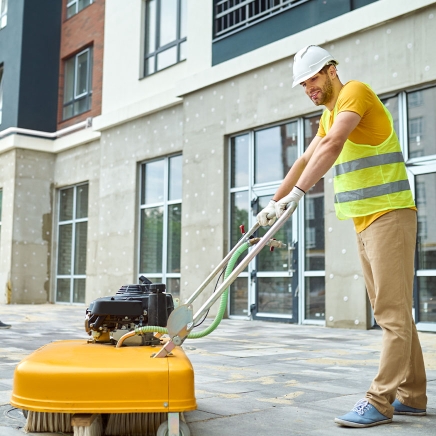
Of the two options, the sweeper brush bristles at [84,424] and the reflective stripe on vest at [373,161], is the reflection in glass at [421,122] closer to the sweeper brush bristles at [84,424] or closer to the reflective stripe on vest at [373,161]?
the reflective stripe on vest at [373,161]

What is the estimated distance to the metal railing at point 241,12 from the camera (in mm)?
10547

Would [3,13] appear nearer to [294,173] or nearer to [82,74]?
[82,74]

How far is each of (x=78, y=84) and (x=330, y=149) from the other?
49.2 feet

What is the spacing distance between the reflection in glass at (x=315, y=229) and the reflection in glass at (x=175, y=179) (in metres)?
3.57

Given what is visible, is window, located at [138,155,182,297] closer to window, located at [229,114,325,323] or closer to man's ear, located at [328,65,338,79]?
window, located at [229,114,325,323]

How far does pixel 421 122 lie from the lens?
862cm

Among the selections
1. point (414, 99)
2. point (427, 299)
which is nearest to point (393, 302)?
point (427, 299)

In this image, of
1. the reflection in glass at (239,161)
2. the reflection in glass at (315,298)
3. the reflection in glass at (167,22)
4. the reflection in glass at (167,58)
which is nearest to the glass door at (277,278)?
the reflection in glass at (315,298)

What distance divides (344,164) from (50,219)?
15081 millimetres

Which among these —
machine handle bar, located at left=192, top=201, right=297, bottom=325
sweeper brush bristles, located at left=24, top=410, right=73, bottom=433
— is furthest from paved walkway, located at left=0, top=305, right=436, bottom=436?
machine handle bar, located at left=192, top=201, right=297, bottom=325

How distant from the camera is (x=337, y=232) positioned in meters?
9.36

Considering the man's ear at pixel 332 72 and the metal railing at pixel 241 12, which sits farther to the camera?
the metal railing at pixel 241 12

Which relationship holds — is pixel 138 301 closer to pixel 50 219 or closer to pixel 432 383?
pixel 432 383

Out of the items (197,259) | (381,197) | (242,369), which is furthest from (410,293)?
(197,259)
